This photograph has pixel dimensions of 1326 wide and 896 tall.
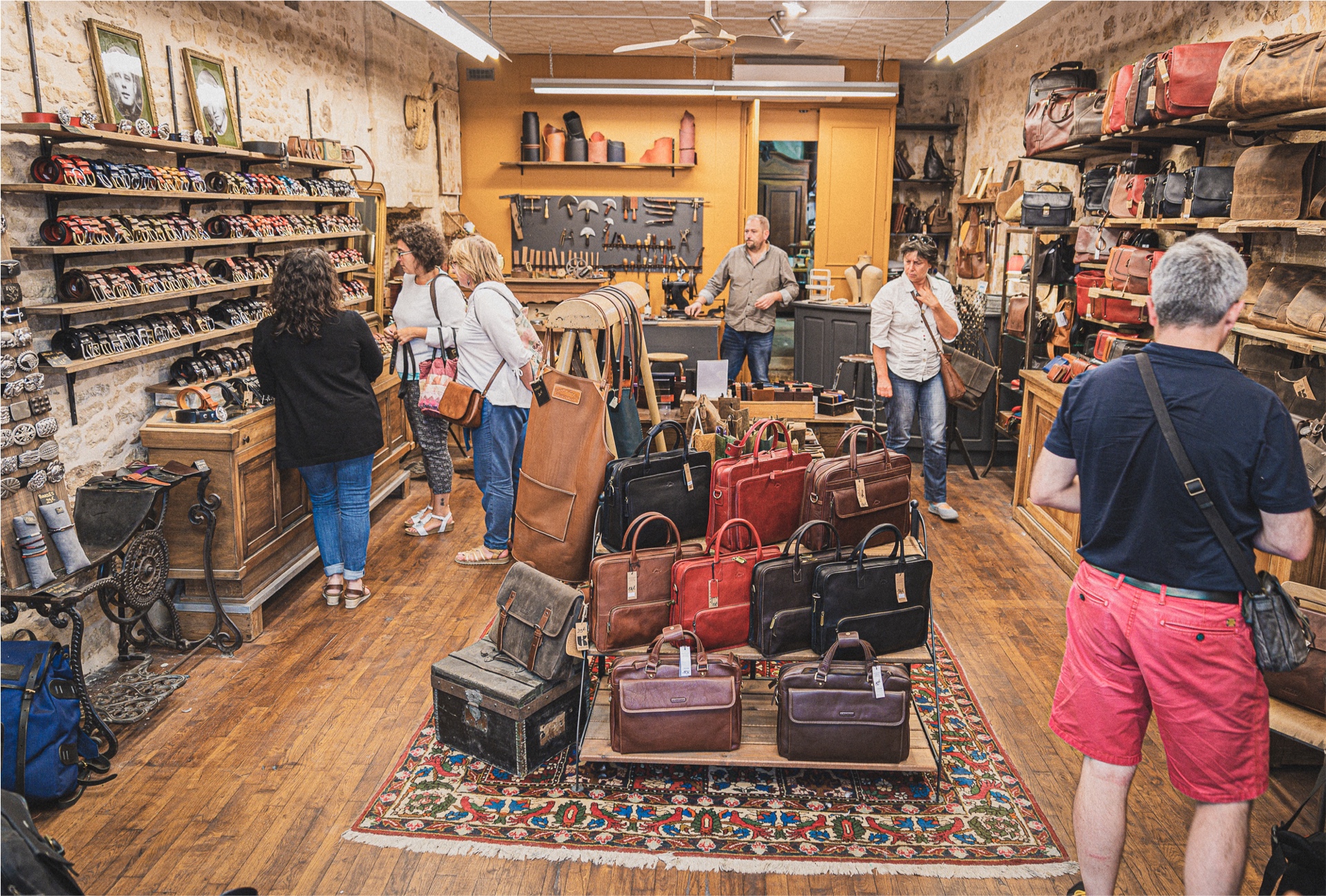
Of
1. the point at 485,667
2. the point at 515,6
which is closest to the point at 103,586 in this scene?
the point at 485,667

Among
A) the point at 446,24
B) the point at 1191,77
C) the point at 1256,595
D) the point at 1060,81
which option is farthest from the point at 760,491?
the point at 1060,81

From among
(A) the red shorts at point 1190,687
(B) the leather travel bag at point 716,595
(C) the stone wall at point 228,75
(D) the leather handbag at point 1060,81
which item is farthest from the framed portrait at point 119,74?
(D) the leather handbag at point 1060,81

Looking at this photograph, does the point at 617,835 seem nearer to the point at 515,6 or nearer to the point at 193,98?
the point at 193,98

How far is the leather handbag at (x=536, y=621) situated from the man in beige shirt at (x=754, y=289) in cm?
408

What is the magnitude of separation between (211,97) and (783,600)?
171 inches

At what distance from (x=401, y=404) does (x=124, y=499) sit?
2.96m

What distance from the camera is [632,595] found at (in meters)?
3.21

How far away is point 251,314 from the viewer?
17.7ft

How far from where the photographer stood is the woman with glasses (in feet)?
19.5

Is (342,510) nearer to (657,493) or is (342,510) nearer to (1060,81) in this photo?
(657,493)

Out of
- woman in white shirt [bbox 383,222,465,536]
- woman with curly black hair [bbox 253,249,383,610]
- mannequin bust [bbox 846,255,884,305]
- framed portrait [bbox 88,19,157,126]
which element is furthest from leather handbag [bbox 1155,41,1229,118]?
mannequin bust [bbox 846,255,884,305]

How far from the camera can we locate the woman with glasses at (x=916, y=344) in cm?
593

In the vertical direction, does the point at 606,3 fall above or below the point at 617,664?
above

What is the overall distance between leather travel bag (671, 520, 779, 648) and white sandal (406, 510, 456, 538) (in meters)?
3.27
